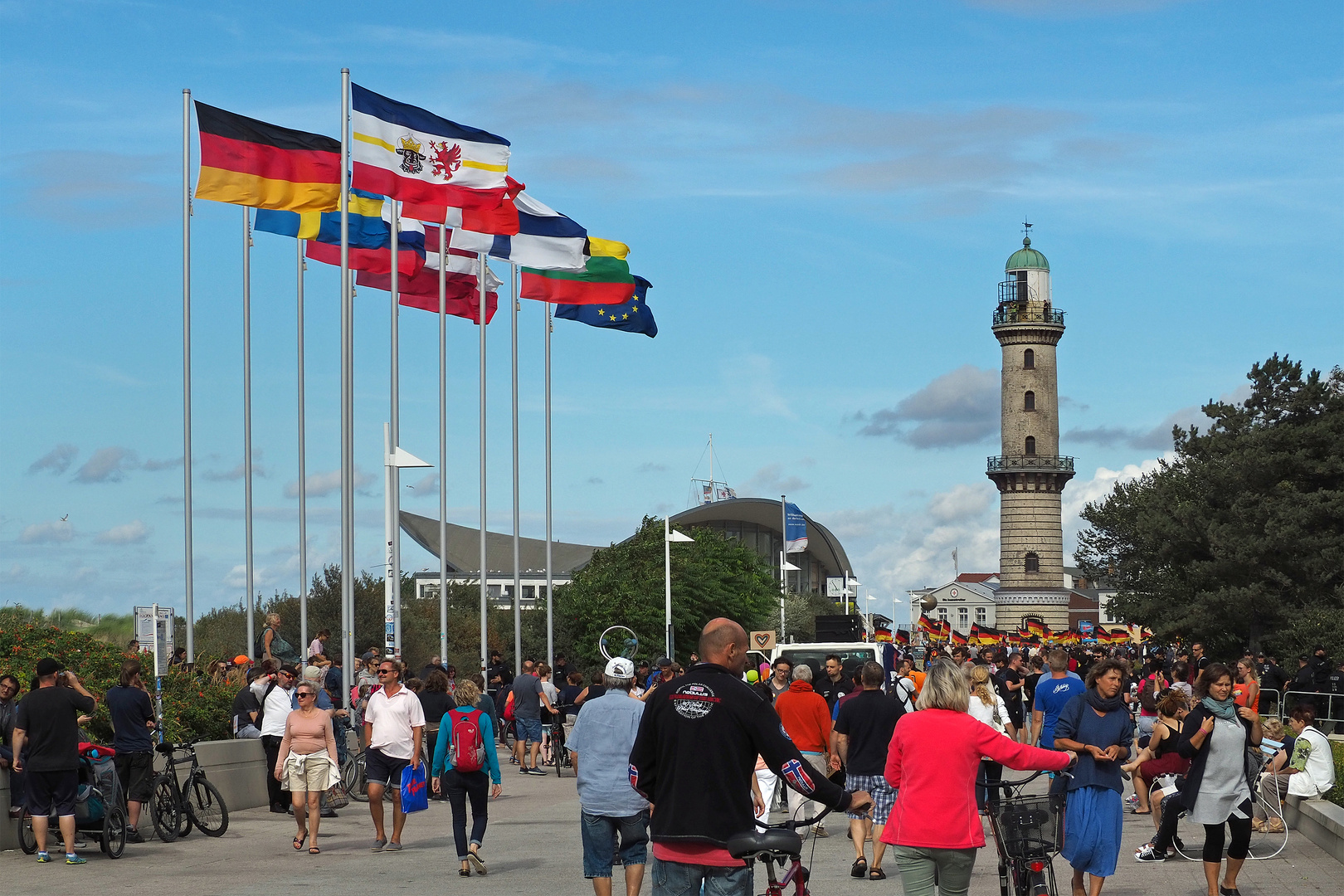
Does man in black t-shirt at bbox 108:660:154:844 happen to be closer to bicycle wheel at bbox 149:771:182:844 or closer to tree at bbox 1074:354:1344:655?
bicycle wheel at bbox 149:771:182:844

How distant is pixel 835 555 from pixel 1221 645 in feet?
227

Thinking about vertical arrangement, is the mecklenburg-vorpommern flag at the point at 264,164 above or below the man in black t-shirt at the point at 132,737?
above

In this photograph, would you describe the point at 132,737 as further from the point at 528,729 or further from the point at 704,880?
the point at 528,729

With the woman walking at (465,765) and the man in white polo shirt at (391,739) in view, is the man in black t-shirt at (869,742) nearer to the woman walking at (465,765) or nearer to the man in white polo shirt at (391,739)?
the woman walking at (465,765)

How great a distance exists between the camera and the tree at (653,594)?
5822 centimetres

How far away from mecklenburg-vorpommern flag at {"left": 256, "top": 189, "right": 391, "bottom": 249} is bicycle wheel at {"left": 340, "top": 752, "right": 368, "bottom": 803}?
11528mm

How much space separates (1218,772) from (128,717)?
9615 mm

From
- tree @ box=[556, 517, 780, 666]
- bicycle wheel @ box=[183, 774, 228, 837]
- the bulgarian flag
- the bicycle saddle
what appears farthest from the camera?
tree @ box=[556, 517, 780, 666]

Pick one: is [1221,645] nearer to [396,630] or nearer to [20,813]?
[396,630]

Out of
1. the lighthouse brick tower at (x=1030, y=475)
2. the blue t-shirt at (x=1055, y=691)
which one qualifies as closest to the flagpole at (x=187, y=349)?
the blue t-shirt at (x=1055, y=691)

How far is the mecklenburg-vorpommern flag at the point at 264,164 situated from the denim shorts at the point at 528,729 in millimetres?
8830

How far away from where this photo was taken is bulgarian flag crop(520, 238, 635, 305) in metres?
36.2

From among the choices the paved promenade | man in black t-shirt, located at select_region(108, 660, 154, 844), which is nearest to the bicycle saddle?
the paved promenade

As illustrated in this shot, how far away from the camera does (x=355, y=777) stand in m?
20.8
